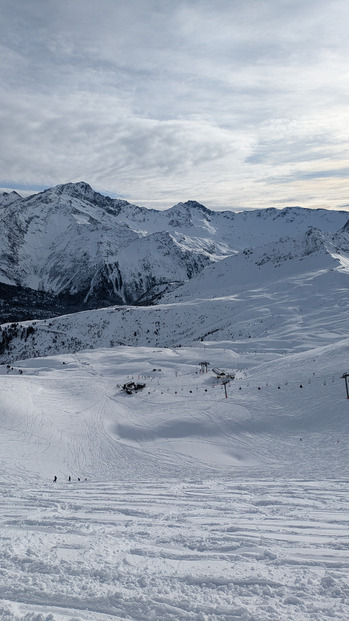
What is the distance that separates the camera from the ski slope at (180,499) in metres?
7.29

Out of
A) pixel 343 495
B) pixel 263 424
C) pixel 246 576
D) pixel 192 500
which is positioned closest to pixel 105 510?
pixel 192 500

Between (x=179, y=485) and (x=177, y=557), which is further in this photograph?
(x=179, y=485)

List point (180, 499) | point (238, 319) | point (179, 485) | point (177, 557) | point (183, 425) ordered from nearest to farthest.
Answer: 1. point (177, 557)
2. point (180, 499)
3. point (179, 485)
4. point (183, 425)
5. point (238, 319)

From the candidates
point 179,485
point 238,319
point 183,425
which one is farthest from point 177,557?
point 238,319

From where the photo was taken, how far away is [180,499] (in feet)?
46.6

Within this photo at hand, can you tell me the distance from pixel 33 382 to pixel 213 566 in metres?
36.1

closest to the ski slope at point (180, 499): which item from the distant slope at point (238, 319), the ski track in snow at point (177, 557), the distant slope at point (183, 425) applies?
the ski track in snow at point (177, 557)

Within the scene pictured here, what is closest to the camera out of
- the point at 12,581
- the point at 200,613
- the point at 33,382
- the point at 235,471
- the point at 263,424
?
the point at 200,613

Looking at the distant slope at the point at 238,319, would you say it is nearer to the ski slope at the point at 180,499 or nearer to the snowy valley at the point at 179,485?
the snowy valley at the point at 179,485

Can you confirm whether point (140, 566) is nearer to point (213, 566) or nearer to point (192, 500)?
point (213, 566)

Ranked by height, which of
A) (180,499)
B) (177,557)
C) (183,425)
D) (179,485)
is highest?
(177,557)

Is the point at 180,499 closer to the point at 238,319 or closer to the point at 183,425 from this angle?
the point at 183,425

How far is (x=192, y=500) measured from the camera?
548 inches

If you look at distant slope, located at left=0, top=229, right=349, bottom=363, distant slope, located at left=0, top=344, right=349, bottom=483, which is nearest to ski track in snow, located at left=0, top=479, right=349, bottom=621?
distant slope, located at left=0, top=344, right=349, bottom=483
